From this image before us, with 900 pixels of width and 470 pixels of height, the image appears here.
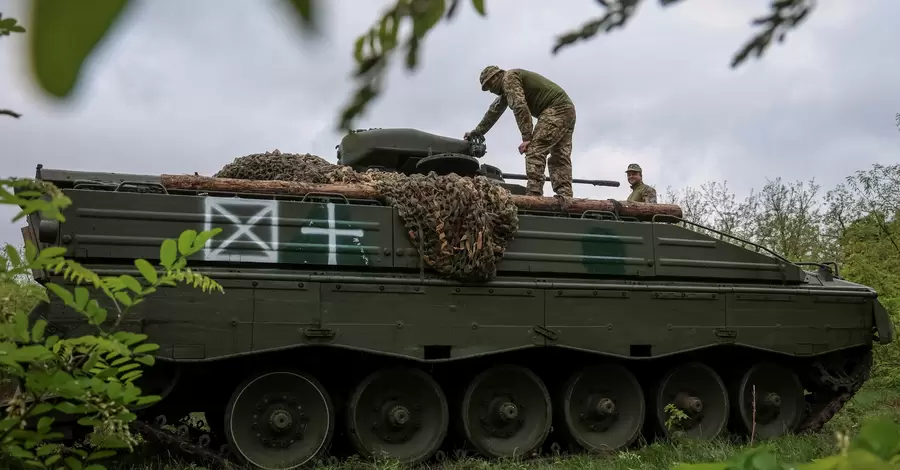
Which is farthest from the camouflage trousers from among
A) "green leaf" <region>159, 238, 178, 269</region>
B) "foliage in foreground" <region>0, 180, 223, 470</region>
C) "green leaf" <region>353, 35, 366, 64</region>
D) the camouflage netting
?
"green leaf" <region>353, 35, 366, 64</region>

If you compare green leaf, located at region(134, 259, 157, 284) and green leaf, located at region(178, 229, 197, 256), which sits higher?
green leaf, located at region(178, 229, 197, 256)

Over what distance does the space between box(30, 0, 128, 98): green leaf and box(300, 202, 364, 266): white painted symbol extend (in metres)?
5.93

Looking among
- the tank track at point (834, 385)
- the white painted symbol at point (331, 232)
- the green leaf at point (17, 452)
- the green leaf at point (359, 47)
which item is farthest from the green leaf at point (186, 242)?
the tank track at point (834, 385)

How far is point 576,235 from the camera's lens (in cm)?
719

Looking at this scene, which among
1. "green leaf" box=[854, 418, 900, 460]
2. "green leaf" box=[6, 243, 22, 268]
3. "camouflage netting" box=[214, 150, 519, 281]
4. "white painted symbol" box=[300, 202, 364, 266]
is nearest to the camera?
"green leaf" box=[854, 418, 900, 460]

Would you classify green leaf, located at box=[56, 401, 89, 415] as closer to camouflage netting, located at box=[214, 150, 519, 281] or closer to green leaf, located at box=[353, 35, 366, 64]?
green leaf, located at box=[353, 35, 366, 64]

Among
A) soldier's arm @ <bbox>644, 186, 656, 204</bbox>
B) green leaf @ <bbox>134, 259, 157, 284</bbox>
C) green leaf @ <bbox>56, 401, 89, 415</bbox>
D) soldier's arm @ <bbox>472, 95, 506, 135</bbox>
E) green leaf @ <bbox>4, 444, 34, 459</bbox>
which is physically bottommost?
green leaf @ <bbox>4, 444, 34, 459</bbox>

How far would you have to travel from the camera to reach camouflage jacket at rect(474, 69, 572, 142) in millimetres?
7609

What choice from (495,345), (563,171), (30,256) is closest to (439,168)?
(563,171)

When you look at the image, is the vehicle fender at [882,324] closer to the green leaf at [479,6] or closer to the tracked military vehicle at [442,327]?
the tracked military vehicle at [442,327]

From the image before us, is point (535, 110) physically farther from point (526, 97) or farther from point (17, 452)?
point (17, 452)

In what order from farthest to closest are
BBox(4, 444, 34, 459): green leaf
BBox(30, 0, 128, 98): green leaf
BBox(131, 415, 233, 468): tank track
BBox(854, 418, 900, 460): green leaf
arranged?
BBox(131, 415, 233, 468): tank track
BBox(4, 444, 34, 459): green leaf
BBox(854, 418, 900, 460): green leaf
BBox(30, 0, 128, 98): green leaf

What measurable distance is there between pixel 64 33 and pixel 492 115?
7.92 metres

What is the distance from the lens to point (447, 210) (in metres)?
6.58
